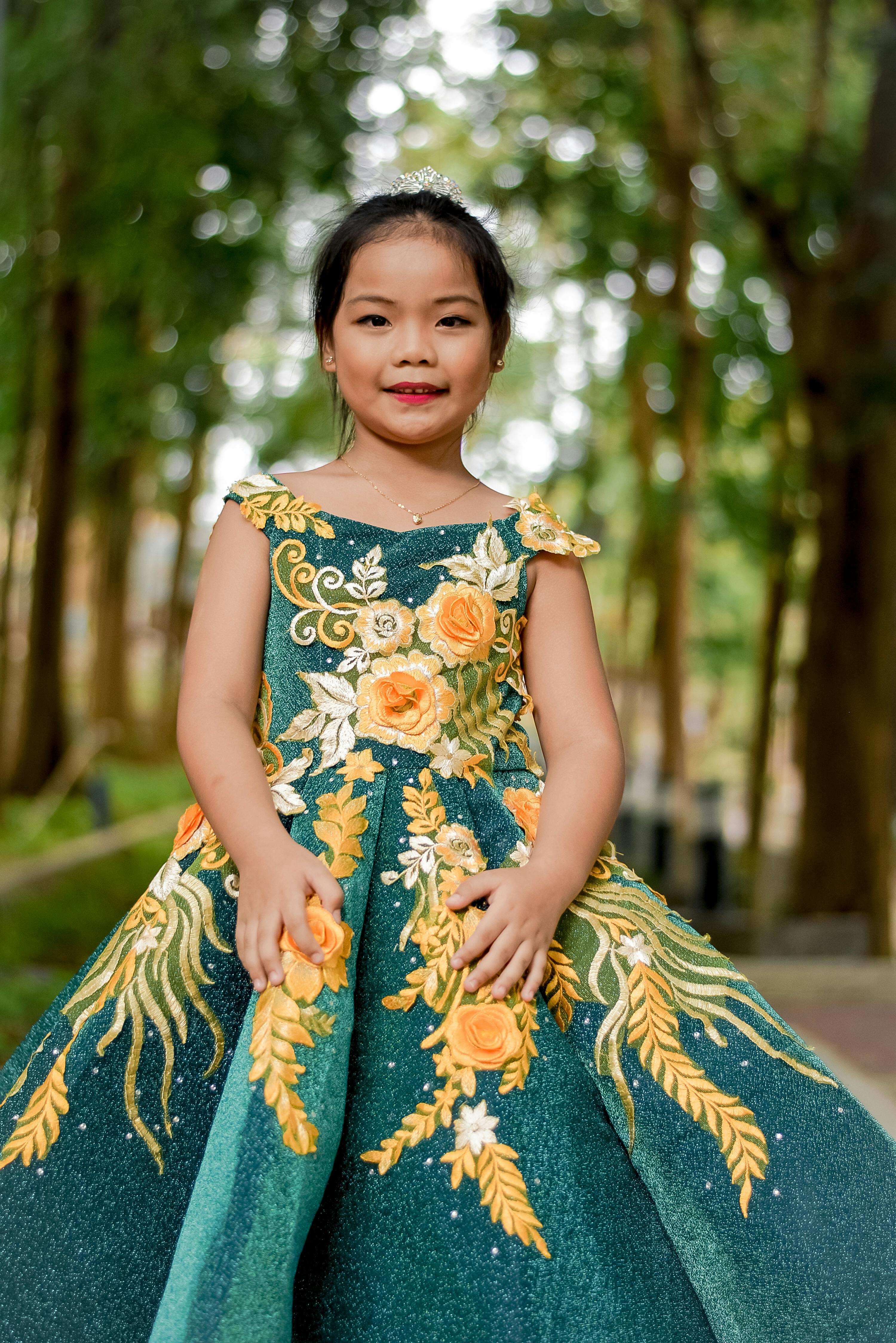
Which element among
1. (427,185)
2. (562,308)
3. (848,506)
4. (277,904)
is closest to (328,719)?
(277,904)

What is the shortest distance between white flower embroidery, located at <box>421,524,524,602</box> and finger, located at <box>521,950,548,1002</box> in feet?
1.70

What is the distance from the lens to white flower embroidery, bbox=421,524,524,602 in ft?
6.15

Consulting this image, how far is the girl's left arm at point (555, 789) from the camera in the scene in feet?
5.25

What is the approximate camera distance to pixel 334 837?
5.49 feet

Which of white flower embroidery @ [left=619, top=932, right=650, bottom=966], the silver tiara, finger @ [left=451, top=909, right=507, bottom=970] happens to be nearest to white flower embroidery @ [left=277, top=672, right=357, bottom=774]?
finger @ [left=451, top=909, right=507, bottom=970]

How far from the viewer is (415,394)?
6.23ft

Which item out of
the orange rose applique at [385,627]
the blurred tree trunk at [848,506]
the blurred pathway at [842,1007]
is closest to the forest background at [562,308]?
the blurred tree trunk at [848,506]

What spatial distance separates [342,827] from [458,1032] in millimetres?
288

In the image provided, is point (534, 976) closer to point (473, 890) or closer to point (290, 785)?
point (473, 890)

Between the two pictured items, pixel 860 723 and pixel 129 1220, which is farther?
pixel 860 723

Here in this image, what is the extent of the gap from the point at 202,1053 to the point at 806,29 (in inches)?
417

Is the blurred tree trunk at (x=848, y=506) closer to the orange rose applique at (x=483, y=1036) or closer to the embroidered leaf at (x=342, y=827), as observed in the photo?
the embroidered leaf at (x=342, y=827)

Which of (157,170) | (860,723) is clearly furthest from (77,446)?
(860,723)

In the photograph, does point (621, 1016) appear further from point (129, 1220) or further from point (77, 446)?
point (77, 446)
